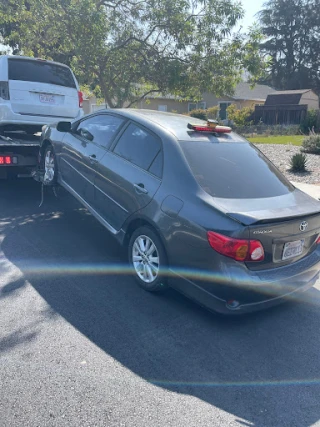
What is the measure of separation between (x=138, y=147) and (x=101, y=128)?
38.5 inches

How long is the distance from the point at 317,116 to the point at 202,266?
2415 centimetres

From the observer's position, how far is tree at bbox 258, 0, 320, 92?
5128cm

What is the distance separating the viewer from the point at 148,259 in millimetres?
4125

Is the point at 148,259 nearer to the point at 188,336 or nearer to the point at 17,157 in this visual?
the point at 188,336

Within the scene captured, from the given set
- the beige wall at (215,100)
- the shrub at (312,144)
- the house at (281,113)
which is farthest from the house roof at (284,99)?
the shrub at (312,144)

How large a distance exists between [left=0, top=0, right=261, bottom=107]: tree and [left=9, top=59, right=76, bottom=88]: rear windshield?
196 cm

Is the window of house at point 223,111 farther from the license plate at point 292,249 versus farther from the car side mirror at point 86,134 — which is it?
the license plate at point 292,249

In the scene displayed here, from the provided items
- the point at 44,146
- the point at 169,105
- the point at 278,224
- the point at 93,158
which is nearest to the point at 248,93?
the point at 169,105

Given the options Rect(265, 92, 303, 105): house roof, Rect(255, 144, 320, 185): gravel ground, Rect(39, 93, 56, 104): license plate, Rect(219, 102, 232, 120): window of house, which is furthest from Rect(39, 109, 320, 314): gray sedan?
Rect(265, 92, 303, 105): house roof

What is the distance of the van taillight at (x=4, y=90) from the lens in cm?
727

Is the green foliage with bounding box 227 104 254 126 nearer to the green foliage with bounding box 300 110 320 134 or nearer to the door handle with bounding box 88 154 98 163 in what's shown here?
the green foliage with bounding box 300 110 320 134

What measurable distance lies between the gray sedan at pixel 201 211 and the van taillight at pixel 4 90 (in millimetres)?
2956

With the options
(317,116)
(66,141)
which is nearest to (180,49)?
(66,141)

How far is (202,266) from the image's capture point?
11.5 ft
